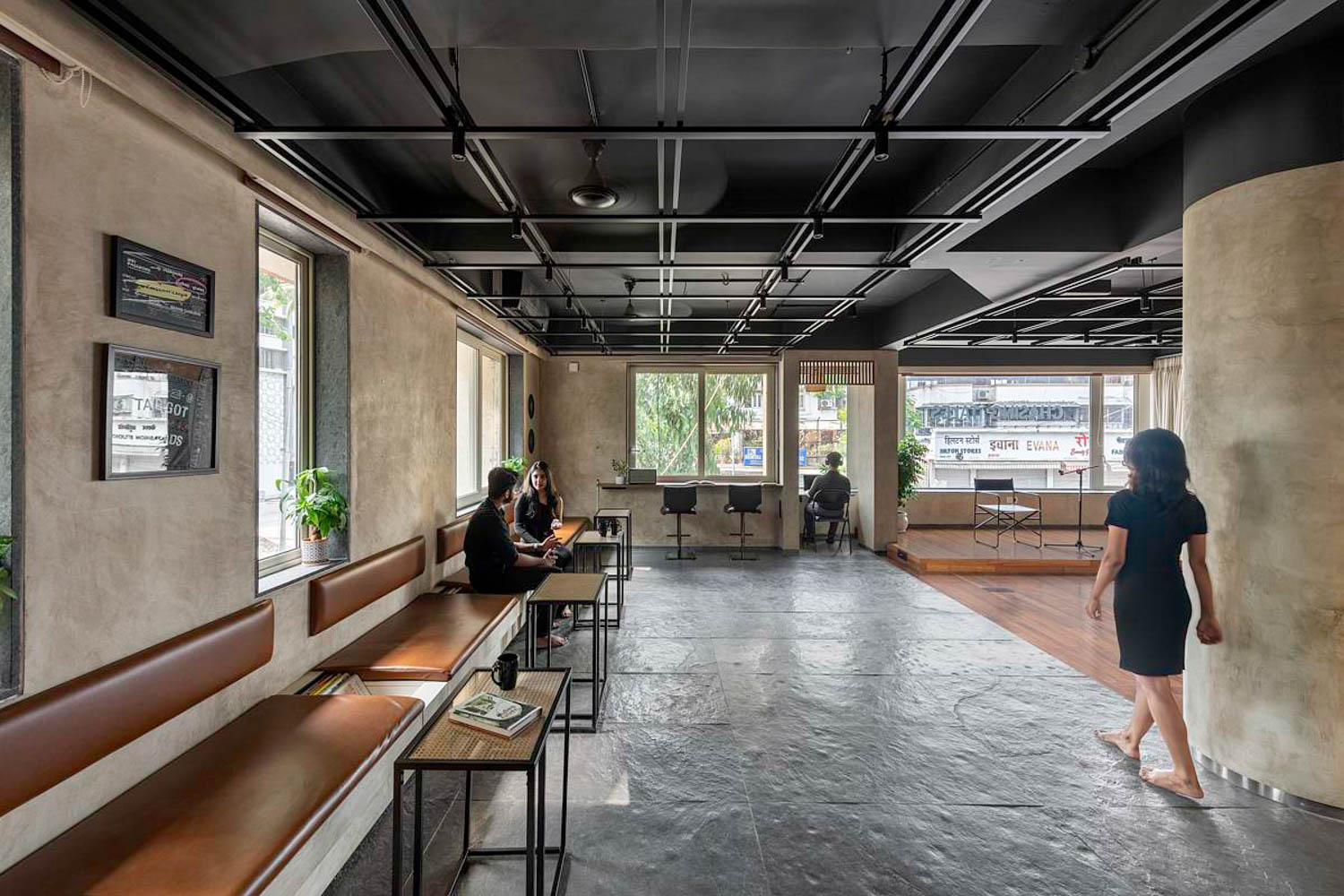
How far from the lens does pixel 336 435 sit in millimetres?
3508

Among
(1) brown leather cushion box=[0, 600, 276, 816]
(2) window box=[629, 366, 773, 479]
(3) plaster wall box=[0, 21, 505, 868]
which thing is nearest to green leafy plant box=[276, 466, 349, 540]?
(3) plaster wall box=[0, 21, 505, 868]

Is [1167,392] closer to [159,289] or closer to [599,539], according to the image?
[599,539]

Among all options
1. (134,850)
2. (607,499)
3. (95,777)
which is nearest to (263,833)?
(134,850)

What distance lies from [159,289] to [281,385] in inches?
47.7

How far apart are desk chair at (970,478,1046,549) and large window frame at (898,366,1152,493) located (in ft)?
1.06

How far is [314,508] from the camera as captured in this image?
319cm

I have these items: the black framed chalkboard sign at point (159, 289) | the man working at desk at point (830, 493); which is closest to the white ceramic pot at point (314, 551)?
the black framed chalkboard sign at point (159, 289)

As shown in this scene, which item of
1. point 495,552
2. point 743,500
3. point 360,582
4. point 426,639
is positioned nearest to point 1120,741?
point 426,639

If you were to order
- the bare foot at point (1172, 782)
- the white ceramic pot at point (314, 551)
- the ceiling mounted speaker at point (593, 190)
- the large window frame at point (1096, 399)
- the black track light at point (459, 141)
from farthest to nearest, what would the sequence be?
the large window frame at point (1096, 399) < the ceiling mounted speaker at point (593, 190) < the white ceramic pot at point (314, 551) < the bare foot at point (1172, 782) < the black track light at point (459, 141)

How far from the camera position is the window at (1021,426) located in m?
11.0

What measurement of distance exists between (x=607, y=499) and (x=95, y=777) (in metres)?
7.73

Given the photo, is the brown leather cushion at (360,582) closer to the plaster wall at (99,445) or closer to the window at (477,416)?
the plaster wall at (99,445)

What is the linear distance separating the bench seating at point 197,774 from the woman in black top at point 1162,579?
3.38m

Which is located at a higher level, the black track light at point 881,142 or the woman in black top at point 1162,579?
the black track light at point 881,142
